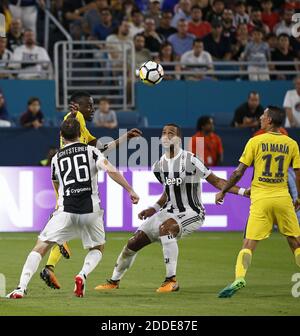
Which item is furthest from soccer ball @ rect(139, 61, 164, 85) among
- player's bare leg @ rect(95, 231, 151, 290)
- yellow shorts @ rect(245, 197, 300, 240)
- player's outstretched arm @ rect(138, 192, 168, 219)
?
yellow shorts @ rect(245, 197, 300, 240)

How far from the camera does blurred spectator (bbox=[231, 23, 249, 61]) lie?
2295cm

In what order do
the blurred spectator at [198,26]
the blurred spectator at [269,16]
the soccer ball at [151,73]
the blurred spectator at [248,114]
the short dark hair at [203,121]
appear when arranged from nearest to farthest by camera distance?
the soccer ball at [151,73], the short dark hair at [203,121], the blurred spectator at [248,114], the blurred spectator at [198,26], the blurred spectator at [269,16]

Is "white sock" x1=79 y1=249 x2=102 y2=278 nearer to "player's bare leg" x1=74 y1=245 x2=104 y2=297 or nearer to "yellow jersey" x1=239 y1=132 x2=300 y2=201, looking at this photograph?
"player's bare leg" x1=74 y1=245 x2=104 y2=297

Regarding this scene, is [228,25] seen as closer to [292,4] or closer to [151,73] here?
[292,4]

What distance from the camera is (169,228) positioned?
11930 mm

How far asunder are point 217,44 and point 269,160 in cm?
1204

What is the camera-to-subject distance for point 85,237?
11156 mm

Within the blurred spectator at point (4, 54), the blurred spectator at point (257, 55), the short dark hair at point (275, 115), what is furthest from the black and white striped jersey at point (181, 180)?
the blurred spectator at point (257, 55)

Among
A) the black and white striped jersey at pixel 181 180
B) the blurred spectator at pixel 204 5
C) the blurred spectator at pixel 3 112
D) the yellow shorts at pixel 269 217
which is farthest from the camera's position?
the blurred spectator at pixel 204 5

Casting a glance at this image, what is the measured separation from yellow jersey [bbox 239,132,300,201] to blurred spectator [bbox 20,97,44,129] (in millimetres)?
9622

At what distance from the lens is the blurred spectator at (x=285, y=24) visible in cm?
2355

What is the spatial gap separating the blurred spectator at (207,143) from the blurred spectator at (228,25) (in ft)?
12.7

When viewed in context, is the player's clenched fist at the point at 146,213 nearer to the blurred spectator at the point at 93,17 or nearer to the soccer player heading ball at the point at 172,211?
the soccer player heading ball at the point at 172,211

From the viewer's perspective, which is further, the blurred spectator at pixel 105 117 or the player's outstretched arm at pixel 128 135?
the blurred spectator at pixel 105 117
